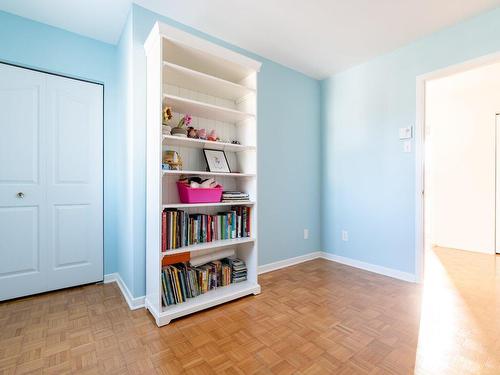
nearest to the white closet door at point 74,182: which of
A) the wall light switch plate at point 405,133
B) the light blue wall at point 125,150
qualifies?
the light blue wall at point 125,150

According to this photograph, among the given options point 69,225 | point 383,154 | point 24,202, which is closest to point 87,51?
point 24,202

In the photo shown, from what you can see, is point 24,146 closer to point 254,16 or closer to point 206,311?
point 206,311

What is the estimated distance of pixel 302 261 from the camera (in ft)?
10.7

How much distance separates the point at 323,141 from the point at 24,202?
3308mm

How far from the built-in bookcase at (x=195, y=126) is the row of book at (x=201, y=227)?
2.6 inches

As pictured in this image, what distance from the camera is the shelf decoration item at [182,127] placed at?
2119 millimetres

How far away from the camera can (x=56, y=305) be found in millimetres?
2061

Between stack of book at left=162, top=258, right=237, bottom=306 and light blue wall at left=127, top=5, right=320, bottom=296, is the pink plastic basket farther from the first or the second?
light blue wall at left=127, top=5, right=320, bottom=296

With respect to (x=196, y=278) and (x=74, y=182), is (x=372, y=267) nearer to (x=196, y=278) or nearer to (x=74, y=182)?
Answer: (x=196, y=278)

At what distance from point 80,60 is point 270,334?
2.85 metres

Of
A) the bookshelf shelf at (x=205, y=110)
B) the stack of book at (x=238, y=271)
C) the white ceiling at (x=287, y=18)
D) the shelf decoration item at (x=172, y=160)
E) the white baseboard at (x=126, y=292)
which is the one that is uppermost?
the white ceiling at (x=287, y=18)

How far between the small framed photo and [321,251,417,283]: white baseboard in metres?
1.90

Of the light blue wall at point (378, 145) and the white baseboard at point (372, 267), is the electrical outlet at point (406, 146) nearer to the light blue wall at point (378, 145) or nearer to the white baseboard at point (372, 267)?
the light blue wall at point (378, 145)

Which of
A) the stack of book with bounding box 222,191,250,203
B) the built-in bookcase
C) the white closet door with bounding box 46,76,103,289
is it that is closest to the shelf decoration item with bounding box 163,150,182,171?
the built-in bookcase
